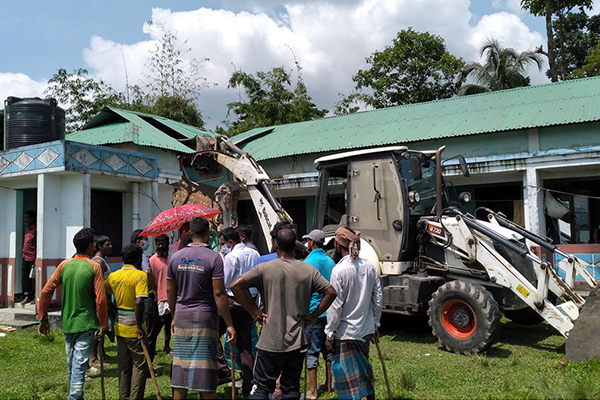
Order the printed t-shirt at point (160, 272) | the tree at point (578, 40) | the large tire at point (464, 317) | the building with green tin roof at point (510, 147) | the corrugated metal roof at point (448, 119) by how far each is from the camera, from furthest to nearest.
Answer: the tree at point (578, 40) < the corrugated metal roof at point (448, 119) < the building with green tin roof at point (510, 147) < the large tire at point (464, 317) < the printed t-shirt at point (160, 272)

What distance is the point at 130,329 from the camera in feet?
16.0

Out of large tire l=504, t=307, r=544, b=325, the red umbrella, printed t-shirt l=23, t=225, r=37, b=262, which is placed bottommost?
large tire l=504, t=307, r=544, b=325

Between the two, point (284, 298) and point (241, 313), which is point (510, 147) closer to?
point (241, 313)

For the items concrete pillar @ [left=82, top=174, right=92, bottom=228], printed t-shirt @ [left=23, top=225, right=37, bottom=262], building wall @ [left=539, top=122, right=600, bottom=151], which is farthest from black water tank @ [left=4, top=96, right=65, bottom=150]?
building wall @ [left=539, top=122, right=600, bottom=151]

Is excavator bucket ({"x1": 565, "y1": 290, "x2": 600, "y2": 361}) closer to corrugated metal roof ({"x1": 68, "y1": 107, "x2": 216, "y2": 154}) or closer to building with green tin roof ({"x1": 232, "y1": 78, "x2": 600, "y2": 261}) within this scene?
building with green tin roof ({"x1": 232, "y1": 78, "x2": 600, "y2": 261})

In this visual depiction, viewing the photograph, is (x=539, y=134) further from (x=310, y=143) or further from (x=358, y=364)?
(x=358, y=364)

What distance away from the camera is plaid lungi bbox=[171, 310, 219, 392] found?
13.9 feet

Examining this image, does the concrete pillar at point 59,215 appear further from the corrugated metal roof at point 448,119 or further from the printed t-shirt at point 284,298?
the corrugated metal roof at point 448,119

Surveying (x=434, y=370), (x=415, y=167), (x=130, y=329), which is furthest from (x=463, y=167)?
(x=130, y=329)

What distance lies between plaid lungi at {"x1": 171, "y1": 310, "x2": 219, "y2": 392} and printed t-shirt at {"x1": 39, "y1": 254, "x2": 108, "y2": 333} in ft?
3.36

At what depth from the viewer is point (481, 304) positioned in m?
6.71

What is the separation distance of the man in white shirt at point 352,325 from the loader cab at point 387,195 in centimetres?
332

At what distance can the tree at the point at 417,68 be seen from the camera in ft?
84.2

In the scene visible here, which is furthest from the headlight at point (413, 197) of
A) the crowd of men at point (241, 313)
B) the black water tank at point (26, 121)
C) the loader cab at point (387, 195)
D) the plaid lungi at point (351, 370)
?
the black water tank at point (26, 121)
